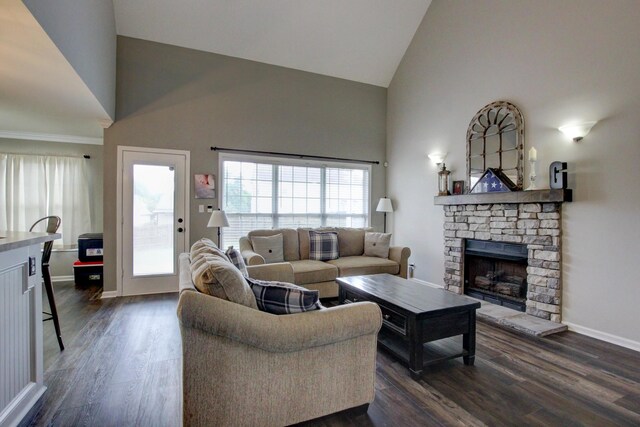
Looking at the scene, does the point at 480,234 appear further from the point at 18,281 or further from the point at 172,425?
the point at 18,281

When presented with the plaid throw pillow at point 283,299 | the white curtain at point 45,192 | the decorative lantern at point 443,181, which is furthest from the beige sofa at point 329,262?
the white curtain at point 45,192

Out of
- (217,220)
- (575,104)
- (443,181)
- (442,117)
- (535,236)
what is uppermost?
(442,117)

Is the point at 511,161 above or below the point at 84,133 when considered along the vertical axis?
below

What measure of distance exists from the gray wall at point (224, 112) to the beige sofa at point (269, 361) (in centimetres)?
337

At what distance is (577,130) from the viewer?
3.16 metres

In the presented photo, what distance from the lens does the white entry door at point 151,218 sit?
439 centimetres

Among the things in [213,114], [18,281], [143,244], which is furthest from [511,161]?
[143,244]

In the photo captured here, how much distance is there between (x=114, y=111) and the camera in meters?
4.27

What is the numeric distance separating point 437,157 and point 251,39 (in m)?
3.30

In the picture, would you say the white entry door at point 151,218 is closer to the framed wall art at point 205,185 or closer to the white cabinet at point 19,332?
the framed wall art at point 205,185

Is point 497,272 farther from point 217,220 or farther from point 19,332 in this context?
point 19,332

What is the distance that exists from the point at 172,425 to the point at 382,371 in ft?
4.71

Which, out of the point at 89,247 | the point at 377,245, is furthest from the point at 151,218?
the point at 377,245

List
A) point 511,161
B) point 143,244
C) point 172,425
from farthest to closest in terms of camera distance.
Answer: point 143,244, point 511,161, point 172,425
